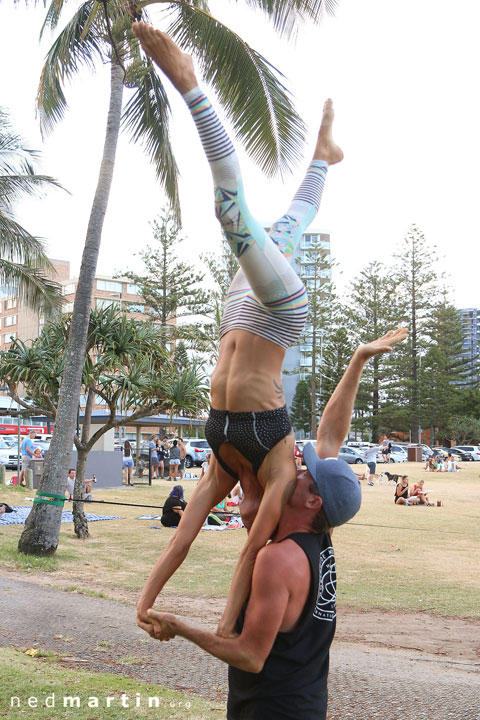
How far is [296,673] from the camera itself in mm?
2389

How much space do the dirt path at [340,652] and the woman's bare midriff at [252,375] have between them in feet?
9.45

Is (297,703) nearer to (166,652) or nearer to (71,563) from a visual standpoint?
(166,652)

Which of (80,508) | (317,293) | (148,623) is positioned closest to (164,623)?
(148,623)

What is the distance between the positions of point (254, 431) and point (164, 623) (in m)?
0.72

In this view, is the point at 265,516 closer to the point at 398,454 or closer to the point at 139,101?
the point at 139,101

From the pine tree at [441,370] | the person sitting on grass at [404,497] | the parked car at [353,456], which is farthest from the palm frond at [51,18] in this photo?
the pine tree at [441,370]

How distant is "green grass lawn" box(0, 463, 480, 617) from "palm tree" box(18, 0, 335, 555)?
3.56 feet

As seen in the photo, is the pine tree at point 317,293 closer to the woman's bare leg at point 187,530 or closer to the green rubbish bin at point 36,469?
the green rubbish bin at point 36,469

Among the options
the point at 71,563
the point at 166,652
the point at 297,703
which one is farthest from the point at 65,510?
the point at 297,703

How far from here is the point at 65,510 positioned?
16.3m

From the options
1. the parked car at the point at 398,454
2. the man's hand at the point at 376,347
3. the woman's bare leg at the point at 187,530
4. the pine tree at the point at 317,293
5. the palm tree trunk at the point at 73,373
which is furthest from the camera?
the pine tree at the point at 317,293

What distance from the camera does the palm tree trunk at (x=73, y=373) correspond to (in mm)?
9922

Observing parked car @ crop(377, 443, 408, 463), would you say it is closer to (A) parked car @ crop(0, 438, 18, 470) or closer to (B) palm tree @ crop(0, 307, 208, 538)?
(A) parked car @ crop(0, 438, 18, 470)

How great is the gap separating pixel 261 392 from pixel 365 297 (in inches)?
1874
